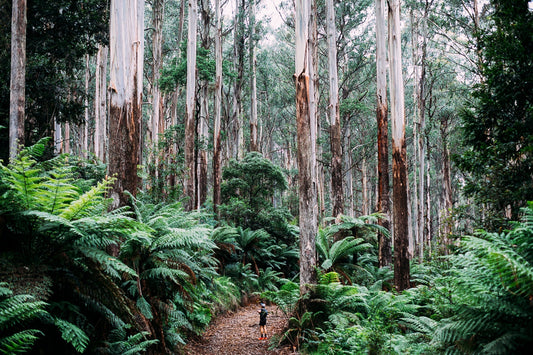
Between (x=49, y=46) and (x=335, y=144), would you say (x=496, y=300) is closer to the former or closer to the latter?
(x=335, y=144)

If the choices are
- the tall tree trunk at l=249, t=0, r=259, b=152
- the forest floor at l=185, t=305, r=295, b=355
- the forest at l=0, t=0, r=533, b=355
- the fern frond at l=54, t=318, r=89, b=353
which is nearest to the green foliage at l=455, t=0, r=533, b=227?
the forest at l=0, t=0, r=533, b=355

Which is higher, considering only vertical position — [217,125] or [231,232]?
[217,125]

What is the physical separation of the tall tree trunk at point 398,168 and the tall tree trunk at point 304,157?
2.89 meters

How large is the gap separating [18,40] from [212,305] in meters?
7.80

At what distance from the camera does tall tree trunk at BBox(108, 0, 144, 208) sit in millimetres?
5730

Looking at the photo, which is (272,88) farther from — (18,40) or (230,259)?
(18,40)

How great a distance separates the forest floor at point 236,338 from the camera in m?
6.26

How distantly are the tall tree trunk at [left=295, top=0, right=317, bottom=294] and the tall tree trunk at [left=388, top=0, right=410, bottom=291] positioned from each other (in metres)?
2.89

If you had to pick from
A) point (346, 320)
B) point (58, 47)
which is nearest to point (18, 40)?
point (58, 47)

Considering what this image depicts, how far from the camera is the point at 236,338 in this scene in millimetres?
7137

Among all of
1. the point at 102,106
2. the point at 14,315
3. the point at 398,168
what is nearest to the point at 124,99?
the point at 14,315

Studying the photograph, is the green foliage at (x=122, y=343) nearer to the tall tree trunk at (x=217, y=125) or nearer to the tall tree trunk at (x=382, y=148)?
the tall tree trunk at (x=382, y=148)

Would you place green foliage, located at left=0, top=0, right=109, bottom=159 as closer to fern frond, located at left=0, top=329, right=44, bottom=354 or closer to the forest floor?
the forest floor

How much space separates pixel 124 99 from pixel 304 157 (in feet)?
11.3
